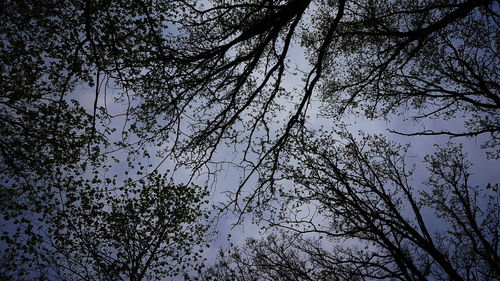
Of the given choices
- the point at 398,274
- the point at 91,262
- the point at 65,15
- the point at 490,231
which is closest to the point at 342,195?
the point at 398,274

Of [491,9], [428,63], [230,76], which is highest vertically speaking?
[428,63]

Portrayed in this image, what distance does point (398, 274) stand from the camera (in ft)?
21.6

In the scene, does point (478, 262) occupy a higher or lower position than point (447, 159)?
lower

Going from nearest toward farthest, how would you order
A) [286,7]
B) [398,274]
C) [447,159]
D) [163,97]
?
[286,7], [163,97], [398,274], [447,159]

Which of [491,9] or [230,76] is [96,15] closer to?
[230,76]

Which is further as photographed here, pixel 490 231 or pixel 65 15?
pixel 490 231

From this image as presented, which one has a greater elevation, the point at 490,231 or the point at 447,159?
the point at 447,159

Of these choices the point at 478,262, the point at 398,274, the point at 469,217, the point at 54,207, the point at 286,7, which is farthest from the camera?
the point at 469,217

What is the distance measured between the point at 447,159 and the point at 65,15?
15.3m

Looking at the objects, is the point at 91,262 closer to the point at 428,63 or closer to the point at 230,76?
the point at 230,76

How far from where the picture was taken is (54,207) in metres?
9.11

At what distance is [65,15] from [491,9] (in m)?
10.7

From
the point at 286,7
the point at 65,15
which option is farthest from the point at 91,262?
the point at 286,7

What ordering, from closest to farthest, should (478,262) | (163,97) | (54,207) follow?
(163,97)
(478,262)
(54,207)
